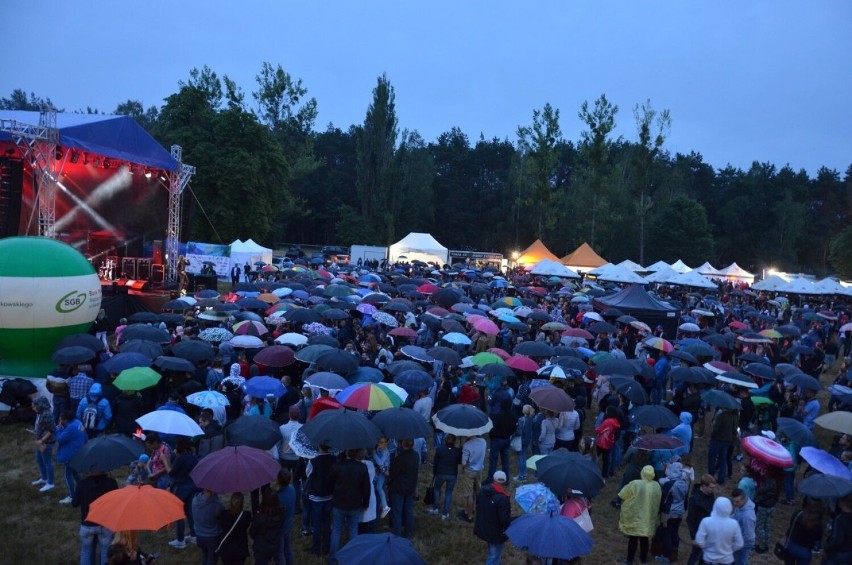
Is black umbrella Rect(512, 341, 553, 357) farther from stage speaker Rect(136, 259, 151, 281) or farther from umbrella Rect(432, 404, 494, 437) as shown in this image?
stage speaker Rect(136, 259, 151, 281)

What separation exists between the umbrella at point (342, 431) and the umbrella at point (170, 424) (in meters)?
1.11

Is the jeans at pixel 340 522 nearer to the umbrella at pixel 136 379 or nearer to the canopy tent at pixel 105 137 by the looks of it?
the umbrella at pixel 136 379

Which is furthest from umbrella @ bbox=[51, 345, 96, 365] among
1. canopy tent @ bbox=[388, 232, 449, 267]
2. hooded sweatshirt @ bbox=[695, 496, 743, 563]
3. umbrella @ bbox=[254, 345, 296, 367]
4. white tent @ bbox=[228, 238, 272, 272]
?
canopy tent @ bbox=[388, 232, 449, 267]

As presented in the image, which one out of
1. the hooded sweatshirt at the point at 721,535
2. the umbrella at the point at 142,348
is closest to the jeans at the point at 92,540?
the umbrella at the point at 142,348

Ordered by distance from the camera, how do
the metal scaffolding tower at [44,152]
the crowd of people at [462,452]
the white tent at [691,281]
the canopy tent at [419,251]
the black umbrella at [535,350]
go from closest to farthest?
1. the crowd of people at [462,452]
2. the black umbrella at [535,350]
3. the metal scaffolding tower at [44,152]
4. the white tent at [691,281]
5. the canopy tent at [419,251]

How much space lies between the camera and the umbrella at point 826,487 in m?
5.72

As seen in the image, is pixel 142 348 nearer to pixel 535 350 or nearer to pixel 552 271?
pixel 535 350

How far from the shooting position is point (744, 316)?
21.1m

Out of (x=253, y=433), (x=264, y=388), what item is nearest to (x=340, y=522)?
(x=253, y=433)

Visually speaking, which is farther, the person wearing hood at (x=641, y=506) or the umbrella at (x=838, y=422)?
the umbrella at (x=838, y=422)

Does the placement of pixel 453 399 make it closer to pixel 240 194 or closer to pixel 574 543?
pixel 574 543

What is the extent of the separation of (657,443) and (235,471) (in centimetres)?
436

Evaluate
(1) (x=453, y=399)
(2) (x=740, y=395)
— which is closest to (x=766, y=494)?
(2) (x=740, y=395)

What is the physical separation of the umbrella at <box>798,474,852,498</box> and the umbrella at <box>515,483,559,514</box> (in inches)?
98.6
